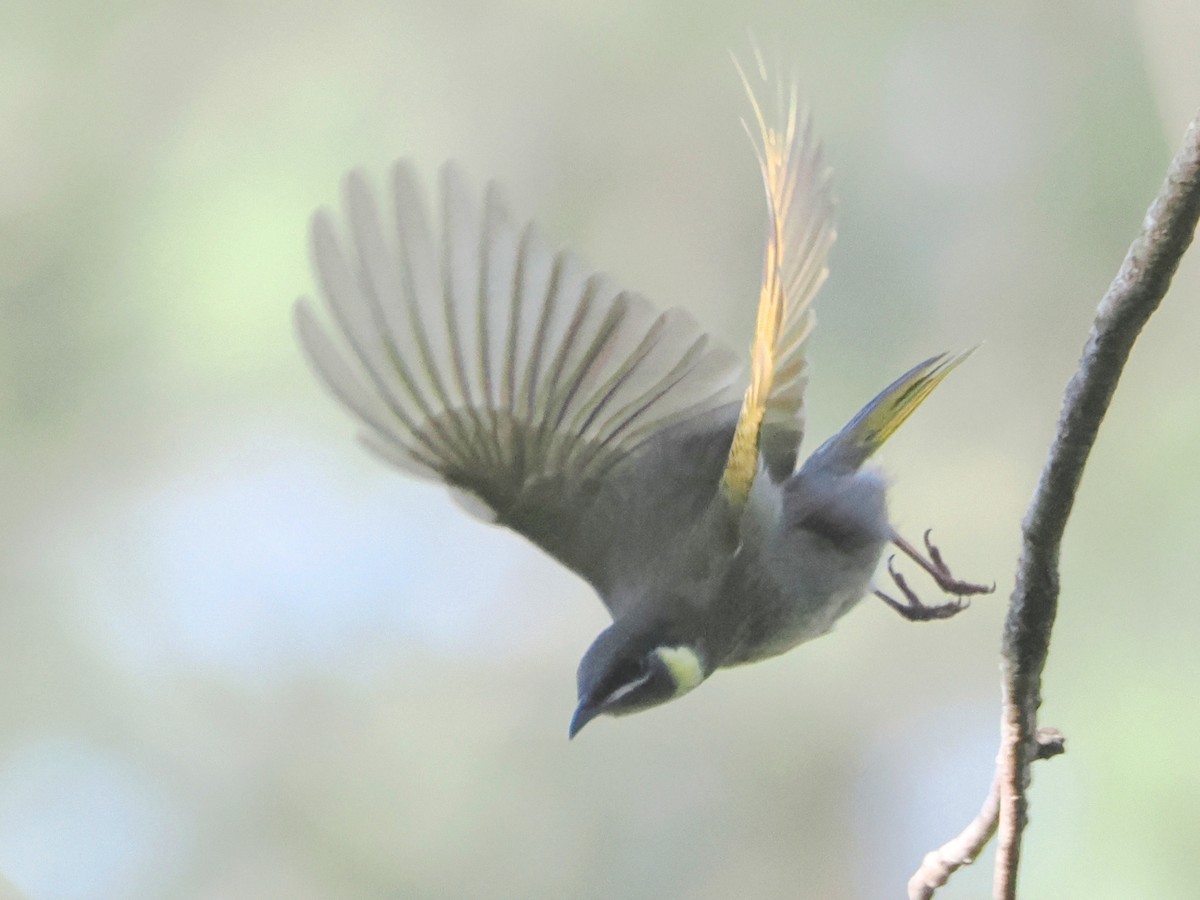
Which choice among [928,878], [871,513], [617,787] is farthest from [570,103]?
[928,878]

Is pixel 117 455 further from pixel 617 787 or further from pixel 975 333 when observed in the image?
pixel 975 333

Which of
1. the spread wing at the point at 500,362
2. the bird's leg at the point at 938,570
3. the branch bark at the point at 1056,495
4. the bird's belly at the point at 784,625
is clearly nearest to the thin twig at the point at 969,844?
the branch bark at the point at 1056,495

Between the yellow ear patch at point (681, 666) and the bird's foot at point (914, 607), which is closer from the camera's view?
the yellow ear patch at point (681, 666)

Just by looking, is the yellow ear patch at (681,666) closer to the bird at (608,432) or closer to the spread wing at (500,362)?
the bird at (608,432)

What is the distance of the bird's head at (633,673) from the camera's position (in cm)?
203

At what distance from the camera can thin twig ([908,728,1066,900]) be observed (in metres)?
1.66

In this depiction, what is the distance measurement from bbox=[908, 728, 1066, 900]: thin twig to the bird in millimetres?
443

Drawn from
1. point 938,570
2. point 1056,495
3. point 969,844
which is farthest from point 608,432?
point 1056,495

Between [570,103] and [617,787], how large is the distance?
7.90 feet

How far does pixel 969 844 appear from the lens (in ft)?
5.58

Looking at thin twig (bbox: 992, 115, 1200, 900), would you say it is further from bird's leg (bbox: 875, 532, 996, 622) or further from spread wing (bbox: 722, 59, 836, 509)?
bird's leg (bbox: 875, 532, 996, 622)

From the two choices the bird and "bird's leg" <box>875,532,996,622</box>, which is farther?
"bird's leg" <box>875,532,996,622</box>

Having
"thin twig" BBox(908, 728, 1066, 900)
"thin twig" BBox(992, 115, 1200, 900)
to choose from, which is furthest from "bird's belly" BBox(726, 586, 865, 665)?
Result: "thin twig" BBox(992, 115, 1200, 900)

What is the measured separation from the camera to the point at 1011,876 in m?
1.59
